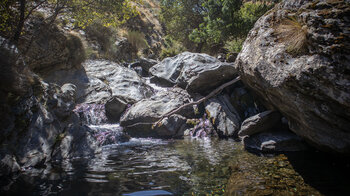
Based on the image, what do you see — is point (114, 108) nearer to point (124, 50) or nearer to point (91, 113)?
point (91, 113)

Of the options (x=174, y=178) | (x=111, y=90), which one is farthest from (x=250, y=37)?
(x=111, y=90)

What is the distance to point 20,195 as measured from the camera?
10.5ft

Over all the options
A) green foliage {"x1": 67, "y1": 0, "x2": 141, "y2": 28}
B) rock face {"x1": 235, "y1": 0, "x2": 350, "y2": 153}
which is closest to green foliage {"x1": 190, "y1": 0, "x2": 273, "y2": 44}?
green foliage {"x1": 67, "y1": 0, "x2": 141, "y2": 28}

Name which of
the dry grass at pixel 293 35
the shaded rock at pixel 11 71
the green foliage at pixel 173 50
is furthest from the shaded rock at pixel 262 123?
the green foliage at pixel 173 50

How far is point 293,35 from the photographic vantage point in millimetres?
4680

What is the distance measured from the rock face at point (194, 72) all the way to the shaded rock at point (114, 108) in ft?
11.6

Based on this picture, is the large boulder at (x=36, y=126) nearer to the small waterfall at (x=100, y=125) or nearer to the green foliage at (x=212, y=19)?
the small waterfall at (x=100, y=125)

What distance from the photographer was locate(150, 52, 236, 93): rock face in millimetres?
9844

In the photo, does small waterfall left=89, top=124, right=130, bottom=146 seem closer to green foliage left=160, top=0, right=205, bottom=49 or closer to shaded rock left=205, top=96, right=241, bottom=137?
shaded rock left=205, top=96, right=241, bottom=137

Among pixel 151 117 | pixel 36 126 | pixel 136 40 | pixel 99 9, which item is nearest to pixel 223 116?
pixel 151 117

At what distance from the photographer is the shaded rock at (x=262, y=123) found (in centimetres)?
673

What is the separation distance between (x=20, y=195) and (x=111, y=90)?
30.4 ft

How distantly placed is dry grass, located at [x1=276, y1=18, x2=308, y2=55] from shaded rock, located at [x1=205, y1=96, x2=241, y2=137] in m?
4.44

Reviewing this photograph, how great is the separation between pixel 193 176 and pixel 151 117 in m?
5.23
